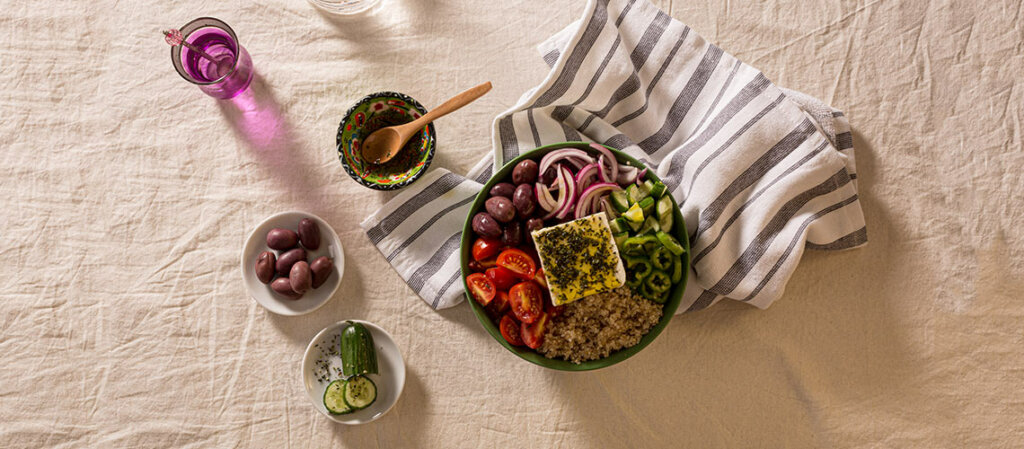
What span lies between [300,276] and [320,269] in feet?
0.19

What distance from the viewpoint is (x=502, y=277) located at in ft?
5.18

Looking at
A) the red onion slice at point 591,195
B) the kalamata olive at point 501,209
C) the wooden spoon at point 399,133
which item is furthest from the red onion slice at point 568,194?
the wooden spoon at point 399,133

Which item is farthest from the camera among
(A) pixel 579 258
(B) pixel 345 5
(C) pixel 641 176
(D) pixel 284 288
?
(B) pixel 345 5

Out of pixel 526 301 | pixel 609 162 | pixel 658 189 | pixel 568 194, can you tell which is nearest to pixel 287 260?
pixel 526 301

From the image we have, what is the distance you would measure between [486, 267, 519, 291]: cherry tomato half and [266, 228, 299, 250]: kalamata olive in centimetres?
58

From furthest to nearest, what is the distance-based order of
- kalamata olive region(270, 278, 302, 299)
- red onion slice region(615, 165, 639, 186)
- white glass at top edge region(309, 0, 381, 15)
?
white glass at top edge region(309, 0, 381, 15) < kalamata olive region(270, 278, 302, 299) < red onion slice region(615, 165, 639, 186)

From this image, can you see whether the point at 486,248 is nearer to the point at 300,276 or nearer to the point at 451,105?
the point at 451,105

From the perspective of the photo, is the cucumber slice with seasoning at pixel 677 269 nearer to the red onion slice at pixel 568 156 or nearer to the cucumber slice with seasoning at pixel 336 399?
the red onion slice at pixel 568 156

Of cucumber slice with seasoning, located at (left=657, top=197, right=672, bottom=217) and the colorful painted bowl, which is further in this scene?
the colorful painted bowl

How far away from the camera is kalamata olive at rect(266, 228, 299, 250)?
68.2 inches

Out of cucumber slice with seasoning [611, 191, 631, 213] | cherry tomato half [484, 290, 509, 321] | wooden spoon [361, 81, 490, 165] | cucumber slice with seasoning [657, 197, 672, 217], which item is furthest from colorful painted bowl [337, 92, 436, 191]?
cucumber slice with seasoning [657, 197, 672, 217]

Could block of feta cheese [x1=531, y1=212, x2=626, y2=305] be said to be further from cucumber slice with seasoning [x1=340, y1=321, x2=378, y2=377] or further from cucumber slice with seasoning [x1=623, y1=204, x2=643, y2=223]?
cucumber slice with seasoning [x1=340, y1=321, x2=378, y2=377]

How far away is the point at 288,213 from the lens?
177 centimetres

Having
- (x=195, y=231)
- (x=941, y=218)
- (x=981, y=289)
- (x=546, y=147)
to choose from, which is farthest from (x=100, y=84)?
(x=981, y=289)
